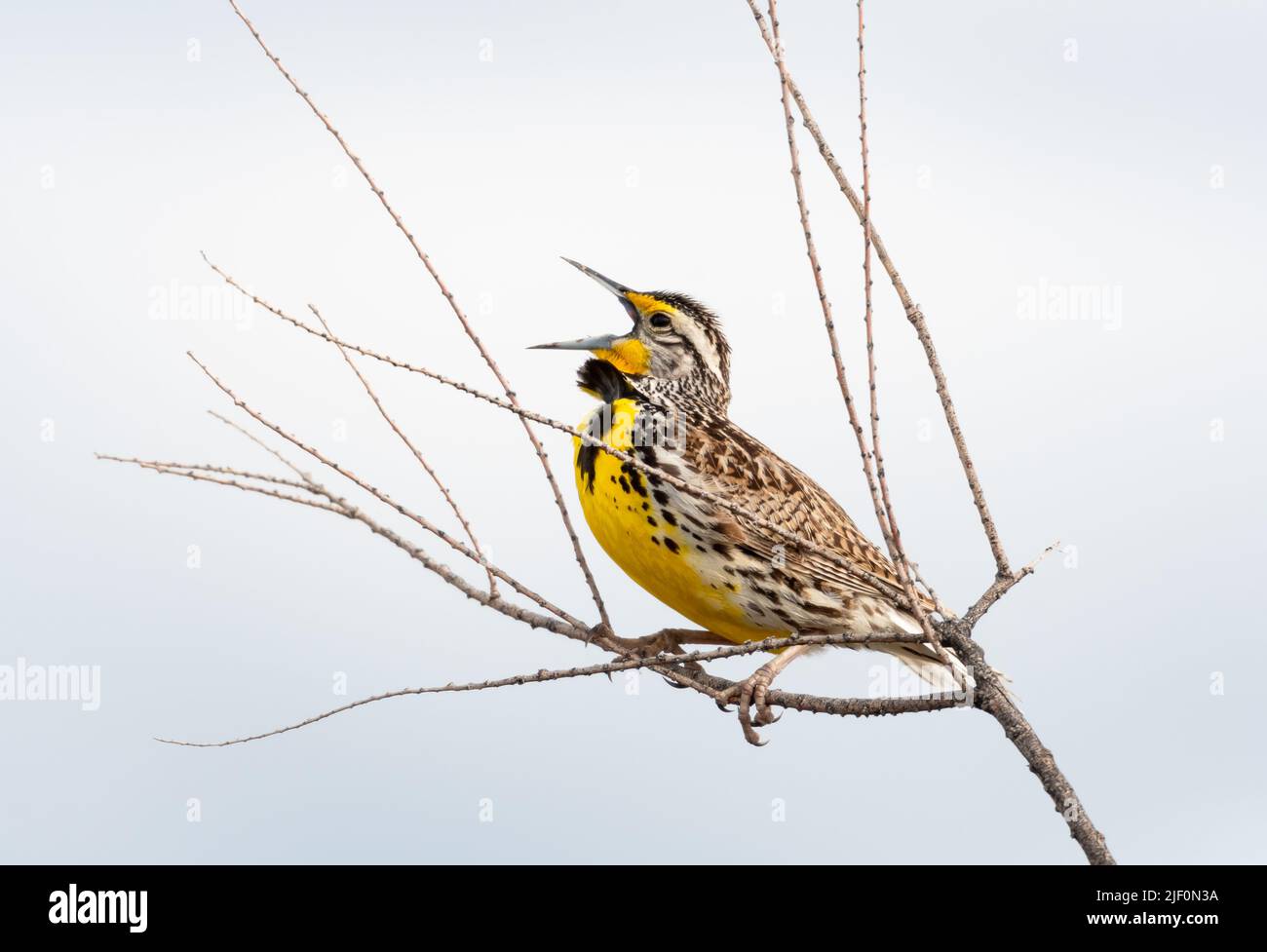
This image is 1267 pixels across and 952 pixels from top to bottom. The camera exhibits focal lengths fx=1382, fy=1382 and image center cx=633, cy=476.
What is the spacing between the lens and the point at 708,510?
373 cm

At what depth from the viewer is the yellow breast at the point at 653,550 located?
148 inches

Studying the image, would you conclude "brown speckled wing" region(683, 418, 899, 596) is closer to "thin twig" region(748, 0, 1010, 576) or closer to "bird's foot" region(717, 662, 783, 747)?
"bird's foot" region(717, 662, 783, 747)

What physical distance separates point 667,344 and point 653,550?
3.02 feet

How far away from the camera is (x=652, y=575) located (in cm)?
384

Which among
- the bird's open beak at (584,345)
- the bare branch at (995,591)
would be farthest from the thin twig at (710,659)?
the bird's open beak at (584,345)

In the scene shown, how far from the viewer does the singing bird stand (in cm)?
375

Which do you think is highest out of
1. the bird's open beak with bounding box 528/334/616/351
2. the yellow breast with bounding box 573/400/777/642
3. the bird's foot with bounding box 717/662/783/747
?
the bird's open beak with bounding box 528/334/616/351

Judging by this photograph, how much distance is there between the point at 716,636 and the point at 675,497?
1.85ft

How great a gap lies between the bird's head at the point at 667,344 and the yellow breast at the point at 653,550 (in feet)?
1.53

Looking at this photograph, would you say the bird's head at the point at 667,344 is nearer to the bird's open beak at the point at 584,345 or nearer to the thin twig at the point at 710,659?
the bird's open beak at the point at 584,345

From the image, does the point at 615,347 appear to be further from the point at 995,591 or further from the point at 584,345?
the point at 995,591

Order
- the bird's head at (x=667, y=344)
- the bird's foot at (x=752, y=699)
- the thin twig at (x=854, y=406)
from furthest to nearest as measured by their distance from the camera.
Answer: the bird's head at (x=667, y=344), the bird's foot at (x=752, y=699), the thin twig at (x=854, y=406)

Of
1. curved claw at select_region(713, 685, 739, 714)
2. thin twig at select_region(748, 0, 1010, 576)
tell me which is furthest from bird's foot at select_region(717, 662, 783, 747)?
thin twig at select_region(748, 0, 1010, 576)

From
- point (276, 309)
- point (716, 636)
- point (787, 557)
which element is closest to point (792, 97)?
point (276, 309)
